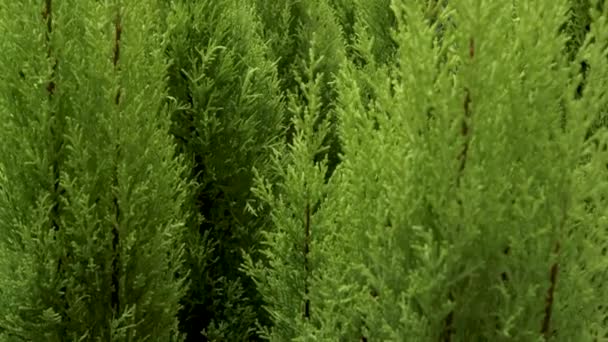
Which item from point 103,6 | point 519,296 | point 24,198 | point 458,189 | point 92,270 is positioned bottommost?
point 92,270

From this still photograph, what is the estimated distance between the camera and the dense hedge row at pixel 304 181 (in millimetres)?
2674

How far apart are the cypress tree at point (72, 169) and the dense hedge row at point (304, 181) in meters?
0.01

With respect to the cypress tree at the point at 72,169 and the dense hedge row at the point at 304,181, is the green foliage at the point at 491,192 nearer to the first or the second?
the dense hedge row at the point at 304,181

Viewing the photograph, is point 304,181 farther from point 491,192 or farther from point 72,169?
point 491,192

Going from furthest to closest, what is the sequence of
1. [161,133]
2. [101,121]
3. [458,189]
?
1. [161,133]
2. [101,121]
3. [458,189]

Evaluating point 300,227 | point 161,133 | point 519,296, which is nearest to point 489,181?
point 519,296

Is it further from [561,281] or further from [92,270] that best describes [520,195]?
[92,270]

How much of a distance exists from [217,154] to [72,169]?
4.73ft

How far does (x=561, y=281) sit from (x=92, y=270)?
2.07m

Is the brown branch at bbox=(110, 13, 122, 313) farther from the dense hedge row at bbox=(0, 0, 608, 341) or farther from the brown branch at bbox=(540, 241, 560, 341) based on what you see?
the brown branch at bbox=(540, 241, 560, 341)

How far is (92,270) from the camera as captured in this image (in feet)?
11.7

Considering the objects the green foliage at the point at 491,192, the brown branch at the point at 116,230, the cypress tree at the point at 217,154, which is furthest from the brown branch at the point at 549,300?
the cypress tree at the point at 217,154

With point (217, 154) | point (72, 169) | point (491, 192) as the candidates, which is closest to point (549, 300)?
point (491, 192)

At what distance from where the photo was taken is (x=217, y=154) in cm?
491
